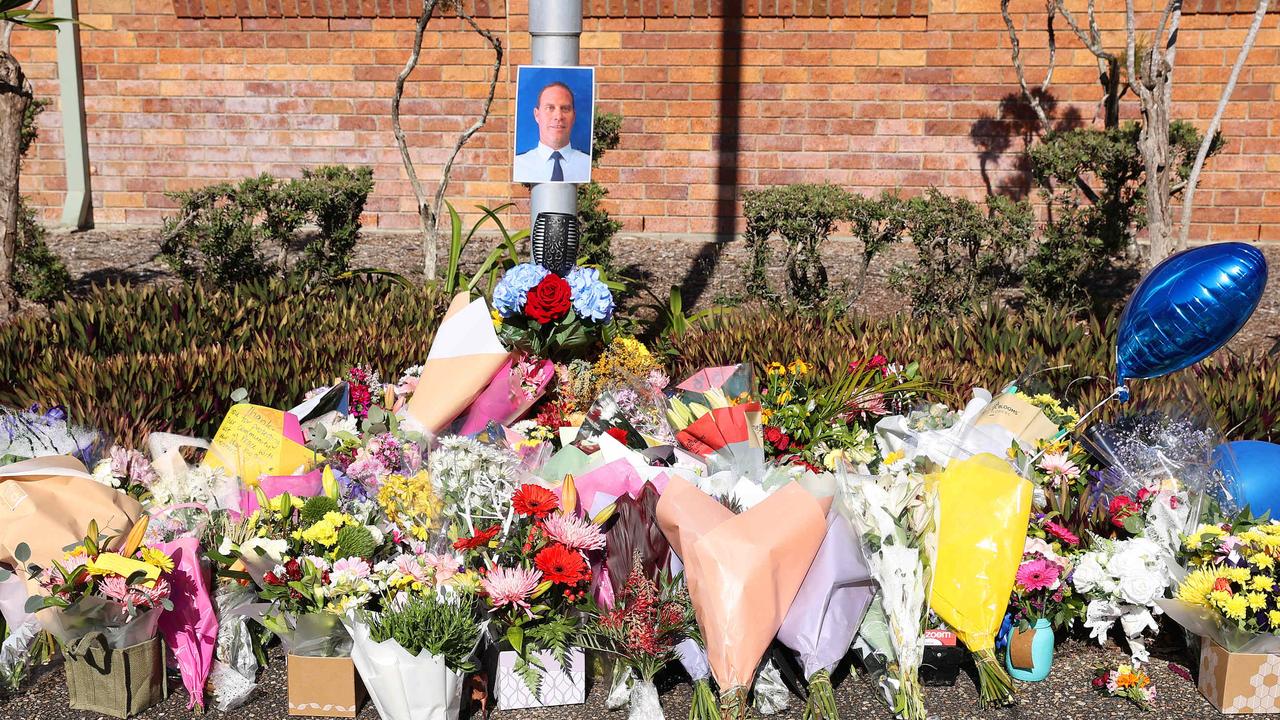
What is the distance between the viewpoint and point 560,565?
281 cm

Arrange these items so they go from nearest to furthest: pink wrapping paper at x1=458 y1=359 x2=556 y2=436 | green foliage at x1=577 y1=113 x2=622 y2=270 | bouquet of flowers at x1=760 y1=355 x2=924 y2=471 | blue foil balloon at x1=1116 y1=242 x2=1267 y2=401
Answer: blue foil balloon at x1=1116 y1=242 x2=1267 y2=401 → bouquet of flowers at x1=760 y1=355 x2=924 y2=471 → pink wrapping paper at x1=458 y1=359 x2=556 y2=436 → green foliage at x1=577 y1=113 x2=622 y2=270

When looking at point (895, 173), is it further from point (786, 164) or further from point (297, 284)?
point (297, 284)

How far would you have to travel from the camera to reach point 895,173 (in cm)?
869

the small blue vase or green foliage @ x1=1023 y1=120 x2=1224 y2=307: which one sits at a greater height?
green foliage @ x1=1023 y1=120 x2=1224 y2=307

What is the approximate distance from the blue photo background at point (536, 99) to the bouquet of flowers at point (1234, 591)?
276cm

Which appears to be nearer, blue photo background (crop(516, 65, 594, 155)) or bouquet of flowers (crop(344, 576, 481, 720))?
bouquet of flowers (crop(344, 576, 481, 720))

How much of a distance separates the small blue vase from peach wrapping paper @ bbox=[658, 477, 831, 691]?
736mm

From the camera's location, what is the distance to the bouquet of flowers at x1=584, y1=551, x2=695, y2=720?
2705mm

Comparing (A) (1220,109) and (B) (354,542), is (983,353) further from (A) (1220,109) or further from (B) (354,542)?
(B) (354,542)

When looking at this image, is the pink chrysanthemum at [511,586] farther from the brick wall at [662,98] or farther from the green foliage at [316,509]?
the brick wall at [662,98]

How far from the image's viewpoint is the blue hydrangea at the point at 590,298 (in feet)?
13.4

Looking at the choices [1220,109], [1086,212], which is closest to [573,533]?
[1220,109]

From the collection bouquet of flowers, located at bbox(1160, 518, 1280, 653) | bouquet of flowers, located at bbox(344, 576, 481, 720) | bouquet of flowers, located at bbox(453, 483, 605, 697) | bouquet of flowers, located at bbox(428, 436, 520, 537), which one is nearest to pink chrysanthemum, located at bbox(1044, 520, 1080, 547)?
bouquet of flowers, located at bbox(1160, 518, 1280, 653)

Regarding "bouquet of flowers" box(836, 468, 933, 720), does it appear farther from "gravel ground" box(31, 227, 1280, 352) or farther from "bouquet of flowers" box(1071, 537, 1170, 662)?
"gravel ground" box(31, 227, 1280, 352)
